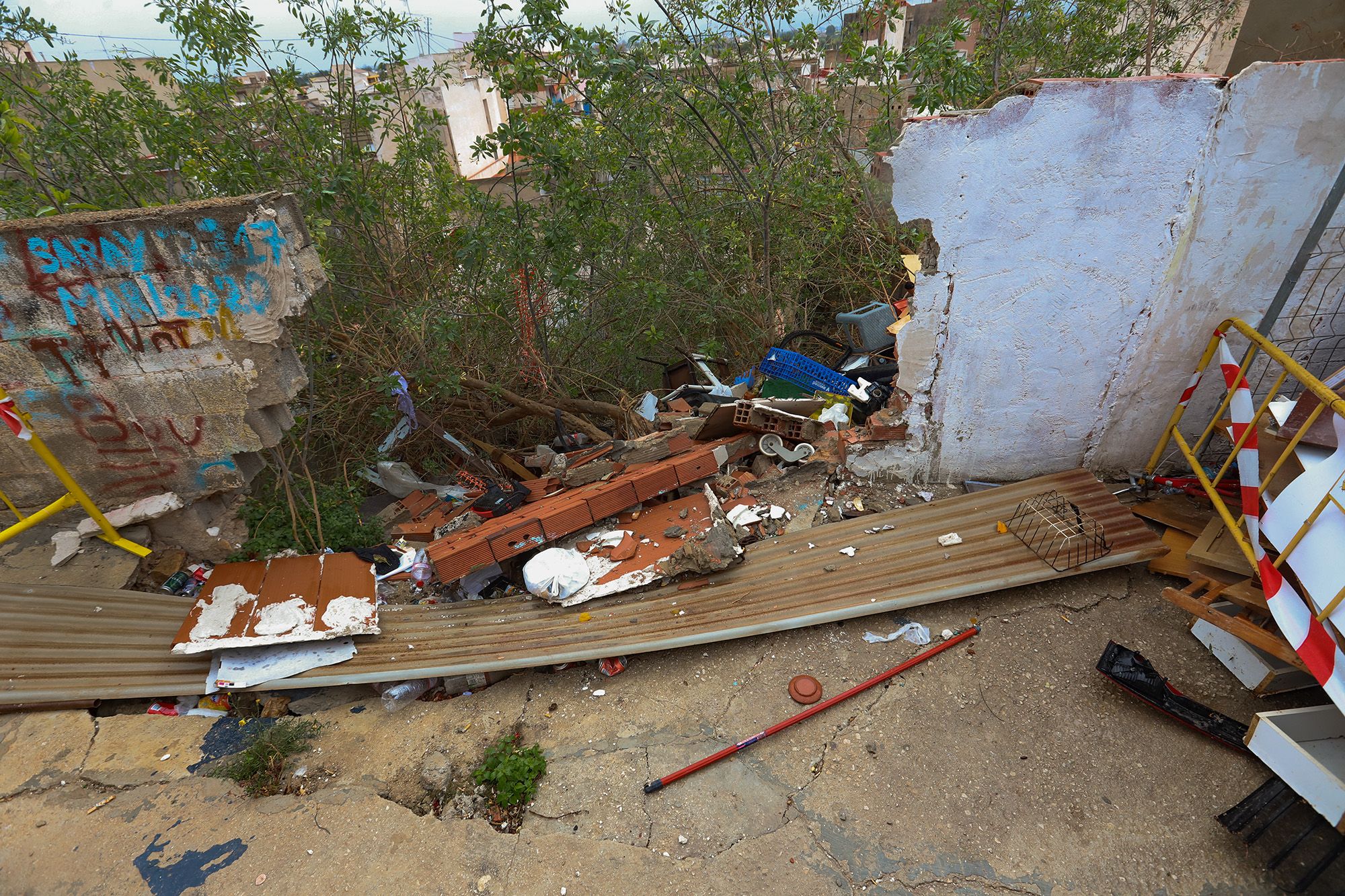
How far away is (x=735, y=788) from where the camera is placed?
2.81m

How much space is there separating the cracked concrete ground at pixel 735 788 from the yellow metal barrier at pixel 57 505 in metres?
1.07

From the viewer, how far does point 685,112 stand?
6035 mm

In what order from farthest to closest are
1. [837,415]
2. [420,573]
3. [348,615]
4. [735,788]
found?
[837,415] → [420,573] → [348,615] → [735,788]

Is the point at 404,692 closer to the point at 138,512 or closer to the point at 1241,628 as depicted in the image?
the point at 138,512

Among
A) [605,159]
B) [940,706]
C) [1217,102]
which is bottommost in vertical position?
[940,706]

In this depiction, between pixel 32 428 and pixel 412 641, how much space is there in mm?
2540

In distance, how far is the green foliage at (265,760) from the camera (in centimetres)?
290

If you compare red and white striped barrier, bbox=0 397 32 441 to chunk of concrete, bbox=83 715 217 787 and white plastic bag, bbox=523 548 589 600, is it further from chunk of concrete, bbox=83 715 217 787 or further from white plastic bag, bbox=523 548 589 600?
white plastic bag, bbox=523 548 589 600

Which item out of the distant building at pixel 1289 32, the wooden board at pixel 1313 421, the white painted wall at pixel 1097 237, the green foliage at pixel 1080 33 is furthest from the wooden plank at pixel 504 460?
the green foliage at pixel 1080 33

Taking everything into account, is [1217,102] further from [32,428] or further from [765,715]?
[32,428]

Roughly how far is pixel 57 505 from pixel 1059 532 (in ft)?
20.3

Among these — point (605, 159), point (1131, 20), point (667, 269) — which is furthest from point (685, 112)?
point (1131, 20)

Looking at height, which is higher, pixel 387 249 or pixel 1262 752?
pixel 387 249

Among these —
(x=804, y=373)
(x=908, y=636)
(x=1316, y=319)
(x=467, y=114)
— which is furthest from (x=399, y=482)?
(x=467, y=114)
